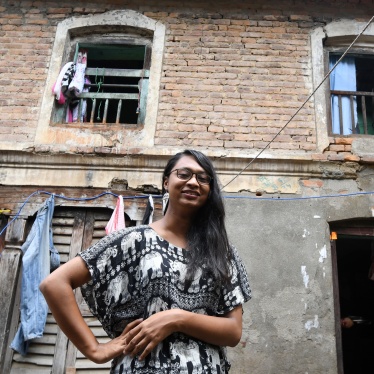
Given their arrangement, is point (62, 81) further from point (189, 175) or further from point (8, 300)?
point (189, 175)

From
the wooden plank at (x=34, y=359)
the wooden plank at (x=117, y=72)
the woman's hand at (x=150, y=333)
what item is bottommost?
the wooden plank at (x=34, y=359)

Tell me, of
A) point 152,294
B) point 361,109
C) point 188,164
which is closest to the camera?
point 152,294

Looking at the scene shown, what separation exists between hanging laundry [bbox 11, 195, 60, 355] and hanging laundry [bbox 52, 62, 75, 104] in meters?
1.48

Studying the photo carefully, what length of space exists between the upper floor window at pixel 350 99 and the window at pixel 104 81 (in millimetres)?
2345

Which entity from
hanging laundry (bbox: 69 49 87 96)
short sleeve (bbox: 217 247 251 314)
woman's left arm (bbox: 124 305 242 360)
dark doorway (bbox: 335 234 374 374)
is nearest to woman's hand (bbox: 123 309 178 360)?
woman's left arm (bbox: 124 305 242 360)

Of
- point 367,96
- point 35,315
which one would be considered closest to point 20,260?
point 35,315

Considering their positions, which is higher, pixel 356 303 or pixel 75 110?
pixel 75 110

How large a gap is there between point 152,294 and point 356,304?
6969 millimetres

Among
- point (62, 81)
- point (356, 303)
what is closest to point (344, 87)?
point (62, 81)

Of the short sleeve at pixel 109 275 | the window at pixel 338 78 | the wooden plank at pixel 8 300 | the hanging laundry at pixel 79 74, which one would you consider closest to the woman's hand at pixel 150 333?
the short sleeve at pixel 109 275

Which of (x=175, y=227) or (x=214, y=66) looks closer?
(x=175, y=227)

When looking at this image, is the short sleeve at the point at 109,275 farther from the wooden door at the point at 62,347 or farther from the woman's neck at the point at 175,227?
the wooden door at the point at 62,347

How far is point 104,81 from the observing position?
567 centimetres

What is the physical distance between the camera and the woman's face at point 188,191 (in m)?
1.78
